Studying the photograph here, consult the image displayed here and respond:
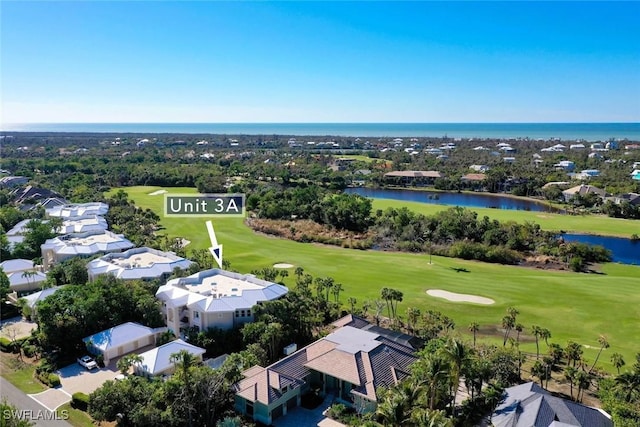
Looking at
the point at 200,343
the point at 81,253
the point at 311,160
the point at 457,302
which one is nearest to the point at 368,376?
the point at 200,343

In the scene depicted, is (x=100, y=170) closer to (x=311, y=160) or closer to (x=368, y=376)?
(x=311, y=160)

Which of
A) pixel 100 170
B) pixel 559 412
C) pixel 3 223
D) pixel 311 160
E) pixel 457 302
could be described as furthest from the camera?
pixel 311 160

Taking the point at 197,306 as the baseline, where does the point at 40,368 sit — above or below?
below

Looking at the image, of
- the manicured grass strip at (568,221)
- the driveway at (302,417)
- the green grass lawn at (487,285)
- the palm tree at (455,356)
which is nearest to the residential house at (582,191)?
the manicured grass strip at (568,221)

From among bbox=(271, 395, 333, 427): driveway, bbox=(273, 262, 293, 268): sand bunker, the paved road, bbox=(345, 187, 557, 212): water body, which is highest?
the paved road

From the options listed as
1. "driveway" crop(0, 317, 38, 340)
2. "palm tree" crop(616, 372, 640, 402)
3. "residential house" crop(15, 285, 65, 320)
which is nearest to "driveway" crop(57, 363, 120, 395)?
"driveway" crop(0, 317, 38, 340)

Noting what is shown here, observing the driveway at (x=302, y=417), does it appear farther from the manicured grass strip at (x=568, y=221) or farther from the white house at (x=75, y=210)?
the manicured grass strip at (x=568, y=221)

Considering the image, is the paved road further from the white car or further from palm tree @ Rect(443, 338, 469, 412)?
palm tree @ Rect(443, 338, 469, 412)
